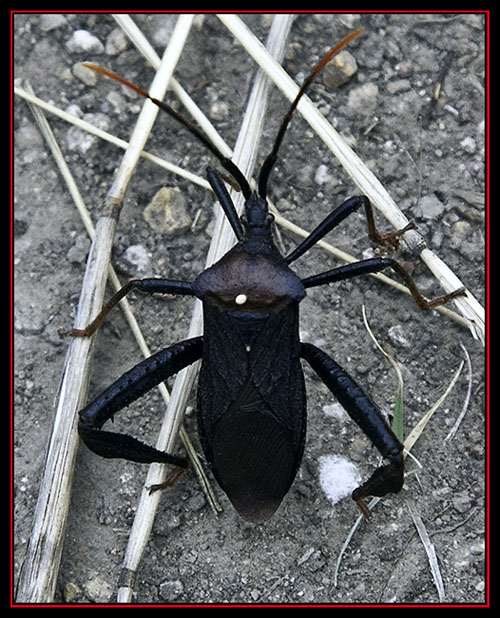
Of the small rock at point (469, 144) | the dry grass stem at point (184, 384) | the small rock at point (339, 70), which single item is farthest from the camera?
the small rock at point (339, 70)

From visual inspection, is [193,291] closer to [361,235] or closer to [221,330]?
[221,330]

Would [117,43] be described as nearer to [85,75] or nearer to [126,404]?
[85,75]

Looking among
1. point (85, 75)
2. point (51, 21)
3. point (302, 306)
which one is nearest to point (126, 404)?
point (302, 306)

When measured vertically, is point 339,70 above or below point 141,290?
above

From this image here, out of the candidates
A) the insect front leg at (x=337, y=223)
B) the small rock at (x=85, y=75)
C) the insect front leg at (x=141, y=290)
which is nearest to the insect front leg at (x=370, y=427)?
the insect front leg at (x=337, y=223)

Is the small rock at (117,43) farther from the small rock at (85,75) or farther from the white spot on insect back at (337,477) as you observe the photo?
the white spot on insect back at (337,477)

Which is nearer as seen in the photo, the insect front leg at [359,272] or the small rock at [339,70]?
the insect front leg at [359,272]

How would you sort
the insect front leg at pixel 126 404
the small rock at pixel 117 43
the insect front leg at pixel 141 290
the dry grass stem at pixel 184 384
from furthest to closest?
the small rock at pixel 117 43 < the insect front leg at pixel 141 290 < the dry grass stem at pixel 184 384 < the insect front leg at pixel 126 404

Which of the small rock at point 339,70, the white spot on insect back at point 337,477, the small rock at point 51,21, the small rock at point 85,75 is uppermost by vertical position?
Result: the small rock at point 51,21
